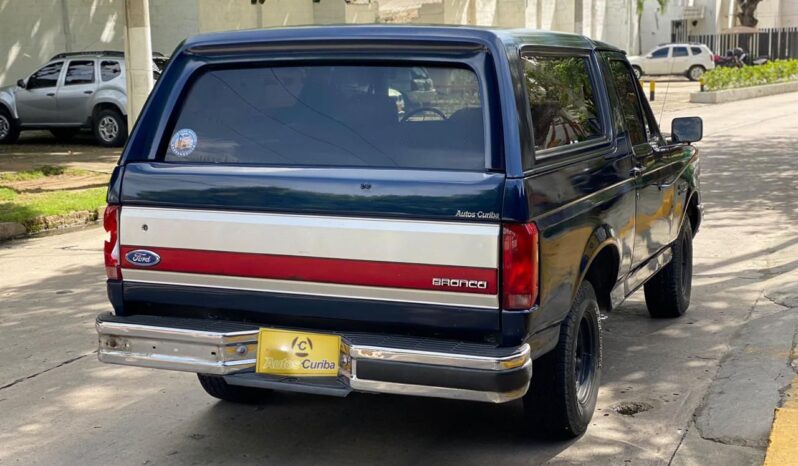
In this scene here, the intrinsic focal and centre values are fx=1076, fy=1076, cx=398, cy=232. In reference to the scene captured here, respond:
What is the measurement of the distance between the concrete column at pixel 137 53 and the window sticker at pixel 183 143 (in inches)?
465

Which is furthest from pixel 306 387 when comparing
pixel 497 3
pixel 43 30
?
pixel 497 3

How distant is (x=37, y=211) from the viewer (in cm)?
1268

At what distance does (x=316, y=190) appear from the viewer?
461cm

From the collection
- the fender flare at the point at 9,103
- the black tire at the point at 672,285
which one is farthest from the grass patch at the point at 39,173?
the black tire at the point at 672,285

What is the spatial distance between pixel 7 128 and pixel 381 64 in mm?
18461

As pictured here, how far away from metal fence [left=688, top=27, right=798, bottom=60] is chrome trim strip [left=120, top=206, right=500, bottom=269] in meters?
52.6

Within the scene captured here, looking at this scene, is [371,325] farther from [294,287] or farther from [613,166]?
[613,166]

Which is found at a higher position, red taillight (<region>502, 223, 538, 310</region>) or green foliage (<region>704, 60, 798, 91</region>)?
red taillight (<region>502, 223, 538, 310</region>)

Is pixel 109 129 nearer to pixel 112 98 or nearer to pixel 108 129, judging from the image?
pixel 108 129

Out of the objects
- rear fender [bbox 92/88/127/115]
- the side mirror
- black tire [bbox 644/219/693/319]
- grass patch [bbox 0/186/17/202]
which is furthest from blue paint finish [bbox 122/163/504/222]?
rear fender [bbox 92/88/127/115]

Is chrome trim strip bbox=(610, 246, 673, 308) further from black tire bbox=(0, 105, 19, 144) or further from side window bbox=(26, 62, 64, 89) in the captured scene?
black tire bbox=(0, 105, 19, 144)

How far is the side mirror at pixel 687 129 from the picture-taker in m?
7.27

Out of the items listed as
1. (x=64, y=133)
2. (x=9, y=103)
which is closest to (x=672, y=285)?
(x=9, y=103)

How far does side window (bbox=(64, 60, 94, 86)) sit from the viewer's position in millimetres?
21188
